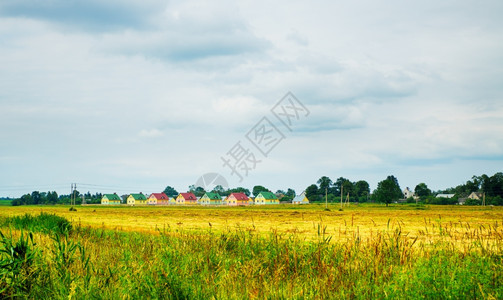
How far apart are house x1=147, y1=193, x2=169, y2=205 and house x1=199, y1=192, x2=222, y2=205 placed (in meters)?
16.1

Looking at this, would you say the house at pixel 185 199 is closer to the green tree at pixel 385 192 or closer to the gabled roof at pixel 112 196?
the gabled roof at pixel 112 196

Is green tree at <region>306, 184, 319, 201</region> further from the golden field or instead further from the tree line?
the golden field

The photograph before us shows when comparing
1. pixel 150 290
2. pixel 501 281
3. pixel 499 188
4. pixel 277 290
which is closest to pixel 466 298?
pixel 501 281

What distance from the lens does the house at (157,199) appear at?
16977cm

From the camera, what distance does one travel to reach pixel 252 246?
1080 cm

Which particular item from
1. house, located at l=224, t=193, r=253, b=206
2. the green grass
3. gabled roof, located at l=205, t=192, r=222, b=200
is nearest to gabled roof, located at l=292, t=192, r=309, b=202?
house, located at l=224, t=193, r=253, b=206

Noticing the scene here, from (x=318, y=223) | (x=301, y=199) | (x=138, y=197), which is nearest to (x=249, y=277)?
(x=318, y=223)

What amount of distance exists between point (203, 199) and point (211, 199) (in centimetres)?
525

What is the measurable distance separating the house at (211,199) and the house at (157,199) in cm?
1608

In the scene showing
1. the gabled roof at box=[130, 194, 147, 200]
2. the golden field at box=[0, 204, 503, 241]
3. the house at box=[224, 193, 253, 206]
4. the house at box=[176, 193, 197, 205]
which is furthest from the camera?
the gabled roof at box=[130, 194, 147, 200]

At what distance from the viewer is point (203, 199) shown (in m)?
169

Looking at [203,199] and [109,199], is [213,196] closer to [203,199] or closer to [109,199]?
[203,199]

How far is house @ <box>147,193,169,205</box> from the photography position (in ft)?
557

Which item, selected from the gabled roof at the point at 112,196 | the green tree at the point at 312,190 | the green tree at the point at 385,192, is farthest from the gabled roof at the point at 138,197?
the green tree at the point at 385,192
